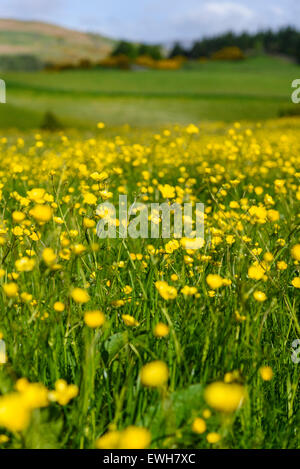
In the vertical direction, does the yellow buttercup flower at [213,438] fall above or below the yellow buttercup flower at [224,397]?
below

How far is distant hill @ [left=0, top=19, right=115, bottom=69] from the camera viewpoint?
48.4 metres

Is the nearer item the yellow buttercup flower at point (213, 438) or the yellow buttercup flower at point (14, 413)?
the yellow buttercup flower at point (14, 413)

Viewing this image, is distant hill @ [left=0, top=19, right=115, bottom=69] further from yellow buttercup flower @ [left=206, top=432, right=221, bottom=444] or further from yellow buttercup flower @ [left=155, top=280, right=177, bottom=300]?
yellow buttercup flower @ [left=206, top=432, right=221, bottom=444]

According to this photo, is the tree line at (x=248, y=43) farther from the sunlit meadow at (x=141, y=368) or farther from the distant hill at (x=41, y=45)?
the sunlit meadow at (x=141, y=368)

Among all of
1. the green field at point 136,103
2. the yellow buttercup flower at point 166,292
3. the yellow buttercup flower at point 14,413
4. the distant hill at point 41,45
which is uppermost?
the distant hill at point 41,45

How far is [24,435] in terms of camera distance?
3.75 feet

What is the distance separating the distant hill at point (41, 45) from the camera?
48.4 m

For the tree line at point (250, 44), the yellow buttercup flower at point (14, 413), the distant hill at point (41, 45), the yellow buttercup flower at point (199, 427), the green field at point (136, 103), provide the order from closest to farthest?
1. the yellow buttercup flower at point (14, 413)
2. the yellow buttercup flower at point (199, 427)
3. the green field at point (136, 103)
4. the distant hill at point (41, 45)
5. the tree line at point (250, 44)

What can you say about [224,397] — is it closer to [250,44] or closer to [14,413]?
[14,413]

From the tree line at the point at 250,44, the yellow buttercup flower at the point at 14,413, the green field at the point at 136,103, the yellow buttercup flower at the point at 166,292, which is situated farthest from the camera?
the tree line at the point at 250,44

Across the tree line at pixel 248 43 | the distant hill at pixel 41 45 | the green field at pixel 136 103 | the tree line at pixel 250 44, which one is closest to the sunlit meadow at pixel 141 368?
the green field at pixel 136 103

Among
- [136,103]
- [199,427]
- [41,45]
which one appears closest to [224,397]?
[199,427]

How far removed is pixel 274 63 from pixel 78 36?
31.2m
